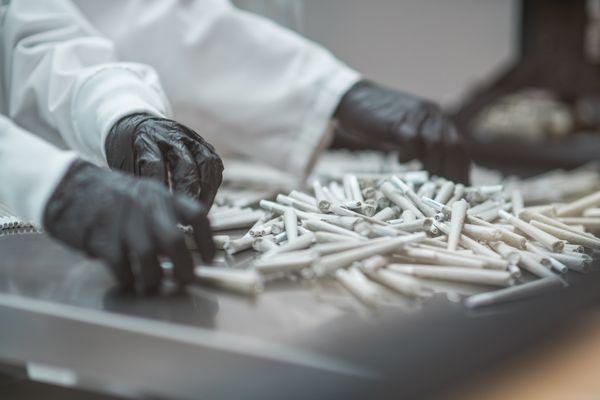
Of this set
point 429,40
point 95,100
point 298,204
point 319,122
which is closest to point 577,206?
→ point 298,204

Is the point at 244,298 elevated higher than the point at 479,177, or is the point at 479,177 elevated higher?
the point at 244,298

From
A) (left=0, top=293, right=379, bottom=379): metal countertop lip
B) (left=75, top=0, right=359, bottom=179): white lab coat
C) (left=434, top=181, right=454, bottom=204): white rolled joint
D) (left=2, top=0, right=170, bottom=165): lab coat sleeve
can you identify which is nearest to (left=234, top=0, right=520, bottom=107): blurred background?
(left=75, top=0, right=359, bottom=179): white lab coat

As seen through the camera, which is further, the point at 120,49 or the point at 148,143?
the point at 120,49

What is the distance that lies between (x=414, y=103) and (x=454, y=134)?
77 millimetres

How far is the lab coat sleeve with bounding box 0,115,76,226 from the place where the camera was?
59 cm

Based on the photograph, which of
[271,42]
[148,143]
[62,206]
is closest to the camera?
[62,206]

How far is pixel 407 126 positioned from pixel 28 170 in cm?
60

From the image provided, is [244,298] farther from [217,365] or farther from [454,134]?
[454,134]

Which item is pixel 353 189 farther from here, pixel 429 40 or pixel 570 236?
A: pixel 429 40

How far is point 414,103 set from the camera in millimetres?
1090

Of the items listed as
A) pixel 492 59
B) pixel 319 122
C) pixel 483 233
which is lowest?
pixel 492 59

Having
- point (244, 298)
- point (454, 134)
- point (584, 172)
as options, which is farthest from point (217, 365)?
point (584, 172)

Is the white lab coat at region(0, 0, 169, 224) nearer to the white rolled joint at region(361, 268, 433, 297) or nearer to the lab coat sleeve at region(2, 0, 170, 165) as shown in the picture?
the lab coat sleeve at region(2, 0, 170, 165)

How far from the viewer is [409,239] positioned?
2.07 feet
